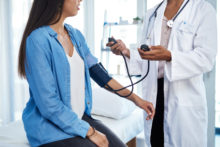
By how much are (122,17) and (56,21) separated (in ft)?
4.78

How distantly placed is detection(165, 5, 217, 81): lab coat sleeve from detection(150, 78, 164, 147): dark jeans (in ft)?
0.53

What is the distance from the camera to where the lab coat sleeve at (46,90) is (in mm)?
1021

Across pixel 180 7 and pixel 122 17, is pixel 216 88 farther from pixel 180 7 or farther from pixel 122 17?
pixel 122 17

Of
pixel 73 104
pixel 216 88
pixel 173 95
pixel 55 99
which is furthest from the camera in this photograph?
pixel 216 88

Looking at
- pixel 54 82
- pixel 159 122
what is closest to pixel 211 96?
pixel 159 122

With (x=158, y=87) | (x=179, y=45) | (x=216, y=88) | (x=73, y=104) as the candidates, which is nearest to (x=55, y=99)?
(x=73, y=104)

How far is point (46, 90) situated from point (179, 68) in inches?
26.7

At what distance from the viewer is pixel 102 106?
2059 millimetres

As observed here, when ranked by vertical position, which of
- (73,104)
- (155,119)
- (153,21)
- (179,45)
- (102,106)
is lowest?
(102,106)

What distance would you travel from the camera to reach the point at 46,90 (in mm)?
1024

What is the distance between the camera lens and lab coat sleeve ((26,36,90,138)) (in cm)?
102

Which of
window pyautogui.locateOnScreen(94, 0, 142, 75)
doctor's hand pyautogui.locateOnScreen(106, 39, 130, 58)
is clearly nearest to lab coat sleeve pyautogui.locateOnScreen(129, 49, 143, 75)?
doctor's hand pyautogui.locateOnScreen(106, 39, 130, 58)

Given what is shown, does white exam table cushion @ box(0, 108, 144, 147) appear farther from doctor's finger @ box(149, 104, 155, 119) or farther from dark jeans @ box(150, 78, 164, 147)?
doctor's finger @ box(149, 104, 155, 119)

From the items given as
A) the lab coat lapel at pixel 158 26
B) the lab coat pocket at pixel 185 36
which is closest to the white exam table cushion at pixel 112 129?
the lab coat lapel at pixel 158 26
